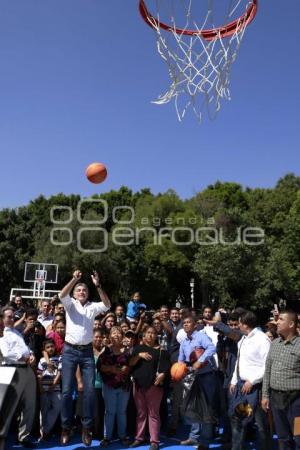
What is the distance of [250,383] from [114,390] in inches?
85.8

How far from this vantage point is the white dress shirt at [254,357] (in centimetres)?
618

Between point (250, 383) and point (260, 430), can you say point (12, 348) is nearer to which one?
point (250, 383)

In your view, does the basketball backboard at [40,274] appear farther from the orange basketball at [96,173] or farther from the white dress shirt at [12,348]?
the white dress shirt at [12,348]

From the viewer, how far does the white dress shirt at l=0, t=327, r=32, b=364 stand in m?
6.62

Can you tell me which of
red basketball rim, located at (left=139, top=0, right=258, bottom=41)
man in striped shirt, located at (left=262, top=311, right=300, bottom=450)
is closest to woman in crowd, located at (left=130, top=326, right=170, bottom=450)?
man in striped shirt, located at (left=262, top=311, right=300, bottom=450)

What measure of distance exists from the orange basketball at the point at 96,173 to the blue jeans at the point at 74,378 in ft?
13.0

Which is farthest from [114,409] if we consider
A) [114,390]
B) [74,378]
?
[74,378]

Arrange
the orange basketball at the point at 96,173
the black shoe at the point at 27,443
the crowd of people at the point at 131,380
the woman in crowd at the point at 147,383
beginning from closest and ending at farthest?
1. the crowd of people at the point at 131,380
2. the black shoe at the point at 27,443
3. the woman in crowd at the point at 147,383
4. the orange basketball at the point at 96,173

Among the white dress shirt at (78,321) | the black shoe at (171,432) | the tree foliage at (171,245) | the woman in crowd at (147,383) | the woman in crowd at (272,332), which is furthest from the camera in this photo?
the tree foliage at (171,245)

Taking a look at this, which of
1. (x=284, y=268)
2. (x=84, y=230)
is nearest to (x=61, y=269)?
(x=84, y=230)

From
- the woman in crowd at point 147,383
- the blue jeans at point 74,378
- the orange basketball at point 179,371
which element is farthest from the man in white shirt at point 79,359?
the orange basketball at point 179,371

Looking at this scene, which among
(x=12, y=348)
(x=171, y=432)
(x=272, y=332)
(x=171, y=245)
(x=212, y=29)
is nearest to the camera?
(x=12, y=348)

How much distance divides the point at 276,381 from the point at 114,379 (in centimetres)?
269

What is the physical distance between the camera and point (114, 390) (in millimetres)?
7273
